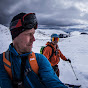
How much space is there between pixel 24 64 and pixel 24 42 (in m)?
0.36

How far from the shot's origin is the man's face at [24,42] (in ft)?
4.34

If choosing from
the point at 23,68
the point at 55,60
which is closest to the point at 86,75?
the point at 55,60

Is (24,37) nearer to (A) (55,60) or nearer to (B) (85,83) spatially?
(A) (55,60)


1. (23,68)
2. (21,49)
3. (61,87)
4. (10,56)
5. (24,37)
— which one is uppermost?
(24,37)

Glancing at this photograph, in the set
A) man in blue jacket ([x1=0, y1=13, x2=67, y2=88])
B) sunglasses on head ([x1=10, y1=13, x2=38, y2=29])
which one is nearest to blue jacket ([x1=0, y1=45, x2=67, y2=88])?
man in blue jacket ([x1=0, y1=13, x2=67, y2=88])

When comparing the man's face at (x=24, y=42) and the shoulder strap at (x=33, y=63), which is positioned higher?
the man's face at (x=24, y=42)

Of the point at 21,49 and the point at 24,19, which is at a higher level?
the point at 24,19

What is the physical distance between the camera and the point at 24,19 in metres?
1.36

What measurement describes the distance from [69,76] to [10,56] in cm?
510

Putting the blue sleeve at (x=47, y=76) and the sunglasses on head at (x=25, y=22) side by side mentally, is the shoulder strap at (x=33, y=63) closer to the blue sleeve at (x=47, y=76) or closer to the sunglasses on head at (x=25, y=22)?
the blue sleeve at (x=47, y=76)

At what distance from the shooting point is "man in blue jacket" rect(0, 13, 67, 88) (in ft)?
4.09

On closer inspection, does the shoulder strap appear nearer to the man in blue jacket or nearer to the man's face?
the man in blue jacket

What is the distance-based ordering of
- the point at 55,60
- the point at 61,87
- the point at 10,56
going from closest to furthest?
1. the point at 61,87
2. the point at 10,56
3. the point at 55,60

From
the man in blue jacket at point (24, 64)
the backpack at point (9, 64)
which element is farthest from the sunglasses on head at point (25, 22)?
the backpack at point (9, 64)
